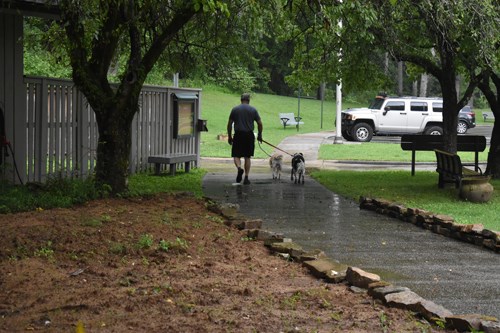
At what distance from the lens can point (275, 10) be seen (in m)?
13.4

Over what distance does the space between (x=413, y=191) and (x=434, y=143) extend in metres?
4.20

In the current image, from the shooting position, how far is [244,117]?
1714 centimetres

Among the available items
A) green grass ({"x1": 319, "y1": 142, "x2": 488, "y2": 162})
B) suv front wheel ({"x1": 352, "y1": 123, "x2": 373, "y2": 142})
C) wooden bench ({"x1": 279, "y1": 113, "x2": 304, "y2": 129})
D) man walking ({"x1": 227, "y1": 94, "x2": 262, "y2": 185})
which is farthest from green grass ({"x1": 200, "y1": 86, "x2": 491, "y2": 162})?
man walking ({"x1": 227, "y1": 94, "x2": 262, "y2": 185})

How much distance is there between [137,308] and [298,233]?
523cm

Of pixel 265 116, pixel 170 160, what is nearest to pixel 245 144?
pixel 170 160

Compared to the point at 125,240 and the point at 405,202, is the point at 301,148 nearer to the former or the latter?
the point at 405,202

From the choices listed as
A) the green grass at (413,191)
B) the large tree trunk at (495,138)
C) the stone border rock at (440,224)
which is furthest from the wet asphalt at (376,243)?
the large tree trunk at (495,138)

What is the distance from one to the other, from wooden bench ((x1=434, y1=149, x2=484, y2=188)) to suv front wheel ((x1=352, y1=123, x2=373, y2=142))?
20.9 m

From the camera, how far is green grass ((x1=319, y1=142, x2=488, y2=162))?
2674 cm

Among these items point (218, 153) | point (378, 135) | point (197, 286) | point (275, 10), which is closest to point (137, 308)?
point (197, 286)

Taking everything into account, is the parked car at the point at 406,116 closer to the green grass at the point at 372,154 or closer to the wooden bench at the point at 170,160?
the green grass at the point at 372,154

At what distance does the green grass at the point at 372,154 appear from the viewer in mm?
26742

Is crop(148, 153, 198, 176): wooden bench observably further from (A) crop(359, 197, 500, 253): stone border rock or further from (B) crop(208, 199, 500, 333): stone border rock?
(B) crop(208, 199, 500, 333): stone border rock

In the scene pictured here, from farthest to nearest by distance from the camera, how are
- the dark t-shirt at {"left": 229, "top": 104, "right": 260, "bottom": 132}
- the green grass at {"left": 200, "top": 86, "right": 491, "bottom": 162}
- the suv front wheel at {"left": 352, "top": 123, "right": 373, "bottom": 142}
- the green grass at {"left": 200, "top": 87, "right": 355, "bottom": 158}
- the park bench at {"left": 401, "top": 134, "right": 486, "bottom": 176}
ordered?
1. the suv front wheel at {"left": 352, "top": 123, "right": 373, "bottom": 142}
2. the green grass at {"left": 200, "top": 87, "right": 355, "bottom": 158}
3. the green grass at {"left": 200, "top": 86, "right": 491, "bottom": 162}
4. the park bench at {"left": 401, "top": 134, "right": 486, "bottom": 176}
5. the dark t-shirt at {"left": 229, "top": 104, "right": 260, "bottom": 132}
